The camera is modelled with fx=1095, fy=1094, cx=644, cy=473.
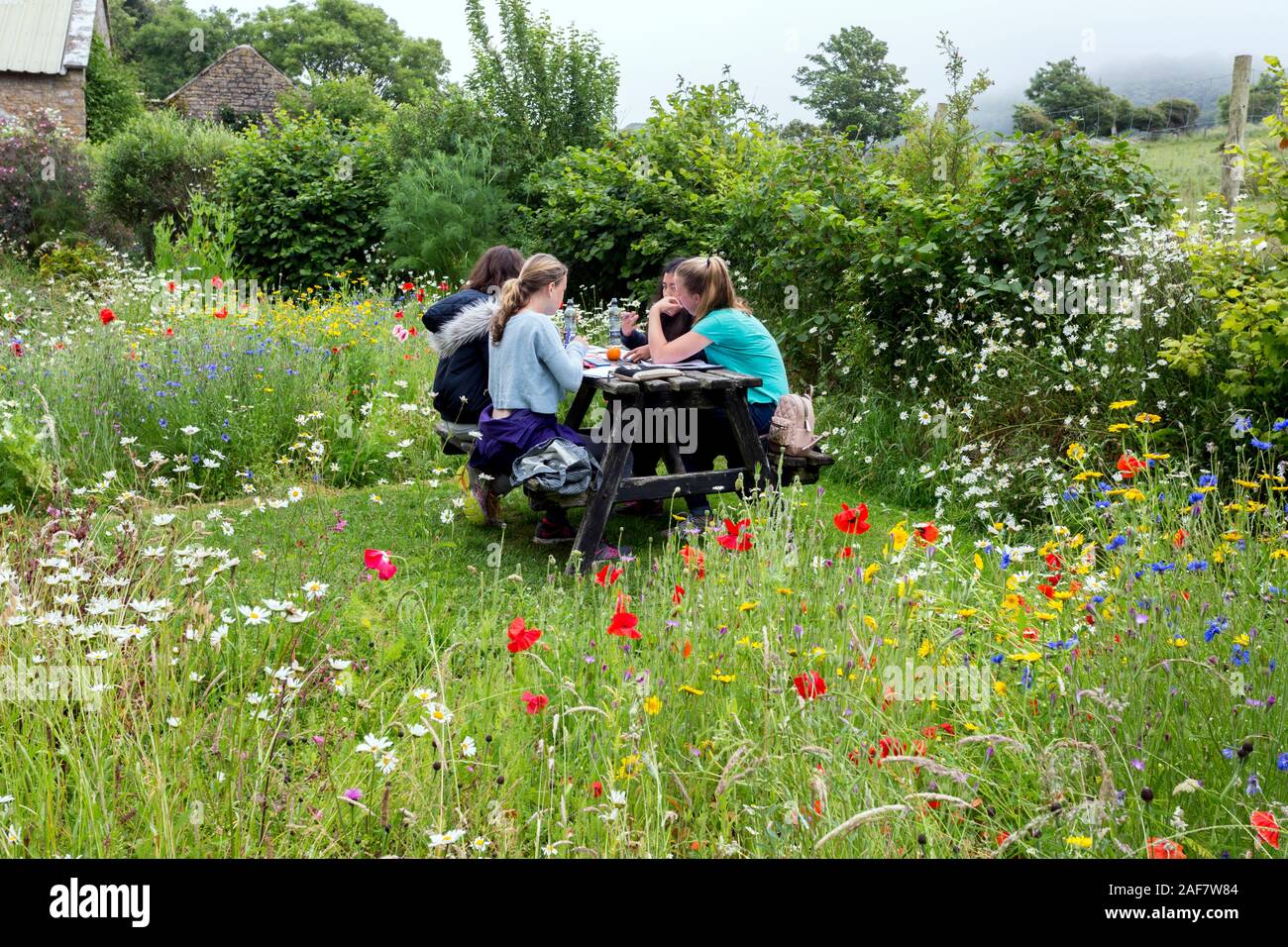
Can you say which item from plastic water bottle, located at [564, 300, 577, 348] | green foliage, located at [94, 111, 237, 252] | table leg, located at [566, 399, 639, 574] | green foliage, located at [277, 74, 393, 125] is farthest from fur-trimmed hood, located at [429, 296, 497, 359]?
green foliage, located at [277, 74, 393, 125]

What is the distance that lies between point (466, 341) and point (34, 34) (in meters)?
32.6

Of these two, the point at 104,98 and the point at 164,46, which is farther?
the point at 164,46

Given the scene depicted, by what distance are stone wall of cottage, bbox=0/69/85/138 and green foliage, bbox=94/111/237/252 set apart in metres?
15.1

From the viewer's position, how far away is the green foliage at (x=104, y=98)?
32.3m

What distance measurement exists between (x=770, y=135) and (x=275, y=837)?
1029 centimetres

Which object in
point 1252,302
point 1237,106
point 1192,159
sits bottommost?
point 1252,302

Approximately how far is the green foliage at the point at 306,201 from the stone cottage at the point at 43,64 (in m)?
18.3

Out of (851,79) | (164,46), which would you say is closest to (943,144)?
(851,79)

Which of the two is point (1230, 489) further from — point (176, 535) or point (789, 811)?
point (176, 535)

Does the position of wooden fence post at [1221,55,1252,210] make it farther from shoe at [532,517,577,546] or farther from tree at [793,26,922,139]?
tree at [793,26,922,139]

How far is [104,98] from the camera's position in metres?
32.7

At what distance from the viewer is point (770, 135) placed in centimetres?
1144

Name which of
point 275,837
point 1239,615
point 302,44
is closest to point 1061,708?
point 1239,615

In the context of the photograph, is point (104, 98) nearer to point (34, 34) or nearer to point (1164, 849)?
point (34, 34)
